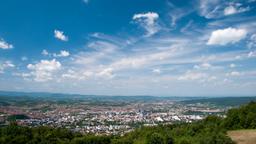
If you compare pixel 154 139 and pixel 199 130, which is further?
pixel 199 130

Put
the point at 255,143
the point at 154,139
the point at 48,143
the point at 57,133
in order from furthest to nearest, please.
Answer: the point at 57,133
the point at 48,143
the point at 154,139
the point at 255,143

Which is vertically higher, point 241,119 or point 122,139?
point 241,119

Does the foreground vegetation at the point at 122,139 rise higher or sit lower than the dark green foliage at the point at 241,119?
lower

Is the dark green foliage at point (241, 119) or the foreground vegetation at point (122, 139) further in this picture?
the dark green foliage at point (241, 119)

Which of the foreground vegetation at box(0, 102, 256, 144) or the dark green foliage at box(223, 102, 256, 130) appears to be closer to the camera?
the foreground vegetation at box(0, 102, 256, 144)

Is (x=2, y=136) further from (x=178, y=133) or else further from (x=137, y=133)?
(x=178, y=133)

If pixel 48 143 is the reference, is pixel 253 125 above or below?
above

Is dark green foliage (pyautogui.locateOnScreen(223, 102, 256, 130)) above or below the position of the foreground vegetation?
above

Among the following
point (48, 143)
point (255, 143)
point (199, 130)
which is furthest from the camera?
point (199, 130)

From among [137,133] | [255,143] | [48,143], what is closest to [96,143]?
[48,143]
